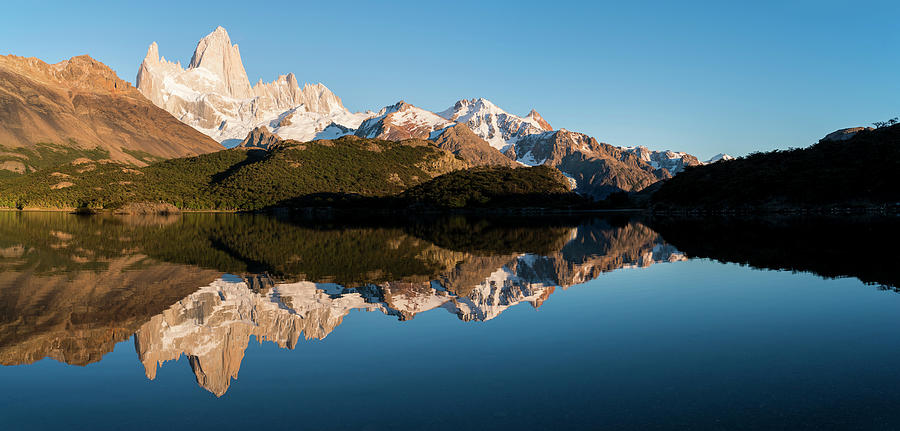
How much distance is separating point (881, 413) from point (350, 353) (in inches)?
567

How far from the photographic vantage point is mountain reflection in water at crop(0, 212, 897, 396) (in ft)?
61.9

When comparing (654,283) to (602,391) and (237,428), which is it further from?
(237,428)

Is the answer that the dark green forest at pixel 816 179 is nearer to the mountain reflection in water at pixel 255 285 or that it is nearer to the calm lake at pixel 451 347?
the mountain reflection in water at pixel 255 285

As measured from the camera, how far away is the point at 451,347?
59.7 ft

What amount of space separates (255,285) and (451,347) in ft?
53.8

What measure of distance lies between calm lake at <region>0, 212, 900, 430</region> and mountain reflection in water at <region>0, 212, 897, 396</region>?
0.16 metres

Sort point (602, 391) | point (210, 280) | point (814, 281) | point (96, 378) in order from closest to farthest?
1. point (602, 391)
2. point (96, 378)
3. point (814, 281)
4. point (210, 280)

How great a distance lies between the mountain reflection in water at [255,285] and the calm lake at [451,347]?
0.52 feet

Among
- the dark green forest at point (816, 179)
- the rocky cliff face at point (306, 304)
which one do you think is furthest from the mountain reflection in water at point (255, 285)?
the dark green forest at point (816, 179)

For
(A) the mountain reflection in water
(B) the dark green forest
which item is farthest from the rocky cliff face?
(B) the dark green forest

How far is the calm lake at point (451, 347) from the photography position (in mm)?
12328

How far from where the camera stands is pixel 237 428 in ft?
38.6

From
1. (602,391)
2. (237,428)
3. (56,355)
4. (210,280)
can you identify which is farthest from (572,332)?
(210,280)

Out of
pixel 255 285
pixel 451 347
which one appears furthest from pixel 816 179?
pixel 451 347
